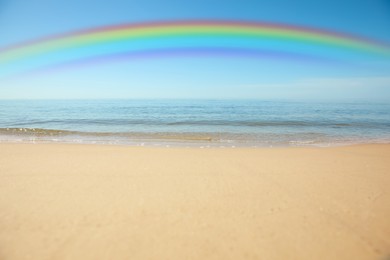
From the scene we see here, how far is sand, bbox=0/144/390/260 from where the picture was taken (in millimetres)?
3621

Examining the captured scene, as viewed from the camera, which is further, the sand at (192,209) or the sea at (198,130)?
the sea at (198,130)

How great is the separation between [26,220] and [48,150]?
770cm

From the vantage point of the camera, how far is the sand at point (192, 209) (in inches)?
143

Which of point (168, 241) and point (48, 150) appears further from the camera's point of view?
point (48, 150)

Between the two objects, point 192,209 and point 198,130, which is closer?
point 192,209

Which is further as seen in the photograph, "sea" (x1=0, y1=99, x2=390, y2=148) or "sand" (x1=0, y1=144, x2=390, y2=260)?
"sea" (x1=0, y1=99, x2=390, y2=148)

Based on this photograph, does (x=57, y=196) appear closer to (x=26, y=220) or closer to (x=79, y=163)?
(x=26, y=220)

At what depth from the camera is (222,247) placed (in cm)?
364

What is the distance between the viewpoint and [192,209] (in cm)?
490

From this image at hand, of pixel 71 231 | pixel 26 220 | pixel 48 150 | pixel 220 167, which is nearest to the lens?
pixel 71 231

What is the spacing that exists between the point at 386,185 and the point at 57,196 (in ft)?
30.3

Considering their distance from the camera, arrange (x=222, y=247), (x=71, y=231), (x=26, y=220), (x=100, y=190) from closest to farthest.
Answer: (x=222, y=247)
(x=71, y=231)
(x=26, y=220)
(x=100, y=190)

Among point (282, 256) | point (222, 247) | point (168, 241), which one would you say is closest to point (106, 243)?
point (168, 241)

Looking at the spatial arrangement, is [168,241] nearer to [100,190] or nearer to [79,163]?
[100,190]
